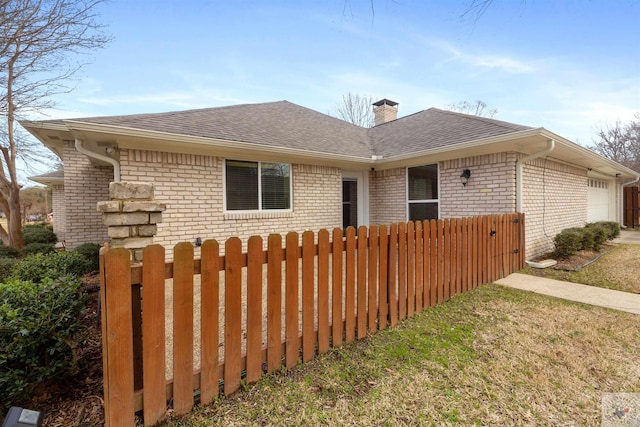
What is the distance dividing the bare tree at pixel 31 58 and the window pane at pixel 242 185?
15.2ft

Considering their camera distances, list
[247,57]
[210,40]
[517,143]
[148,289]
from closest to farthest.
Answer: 1. [148,289]
2. [517,143]
3. [210,40]
4. [247,57]

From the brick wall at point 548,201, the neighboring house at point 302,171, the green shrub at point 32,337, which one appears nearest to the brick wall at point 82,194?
the neighboring house at point 302,171

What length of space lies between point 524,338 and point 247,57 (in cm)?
945

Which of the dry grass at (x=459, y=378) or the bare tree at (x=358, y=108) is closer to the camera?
the dry grass at (x=459, y=378)

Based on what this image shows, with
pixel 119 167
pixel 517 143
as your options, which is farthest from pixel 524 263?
pixel 119 167

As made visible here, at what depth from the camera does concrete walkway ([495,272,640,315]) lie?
3961 mm

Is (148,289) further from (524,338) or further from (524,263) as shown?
(524,263)

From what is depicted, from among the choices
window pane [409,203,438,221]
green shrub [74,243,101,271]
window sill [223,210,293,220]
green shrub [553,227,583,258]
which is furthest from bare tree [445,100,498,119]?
green shrub [74,243,101,271]

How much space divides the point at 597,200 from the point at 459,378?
1511 cm

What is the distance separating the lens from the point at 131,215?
2.45 metres

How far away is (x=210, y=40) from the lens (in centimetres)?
709

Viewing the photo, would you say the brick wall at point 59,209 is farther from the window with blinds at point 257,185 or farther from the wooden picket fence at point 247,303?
the wooden picket fence at point 247,303

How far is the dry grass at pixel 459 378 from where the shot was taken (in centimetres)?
194

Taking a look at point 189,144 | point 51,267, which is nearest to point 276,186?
point 189,144
